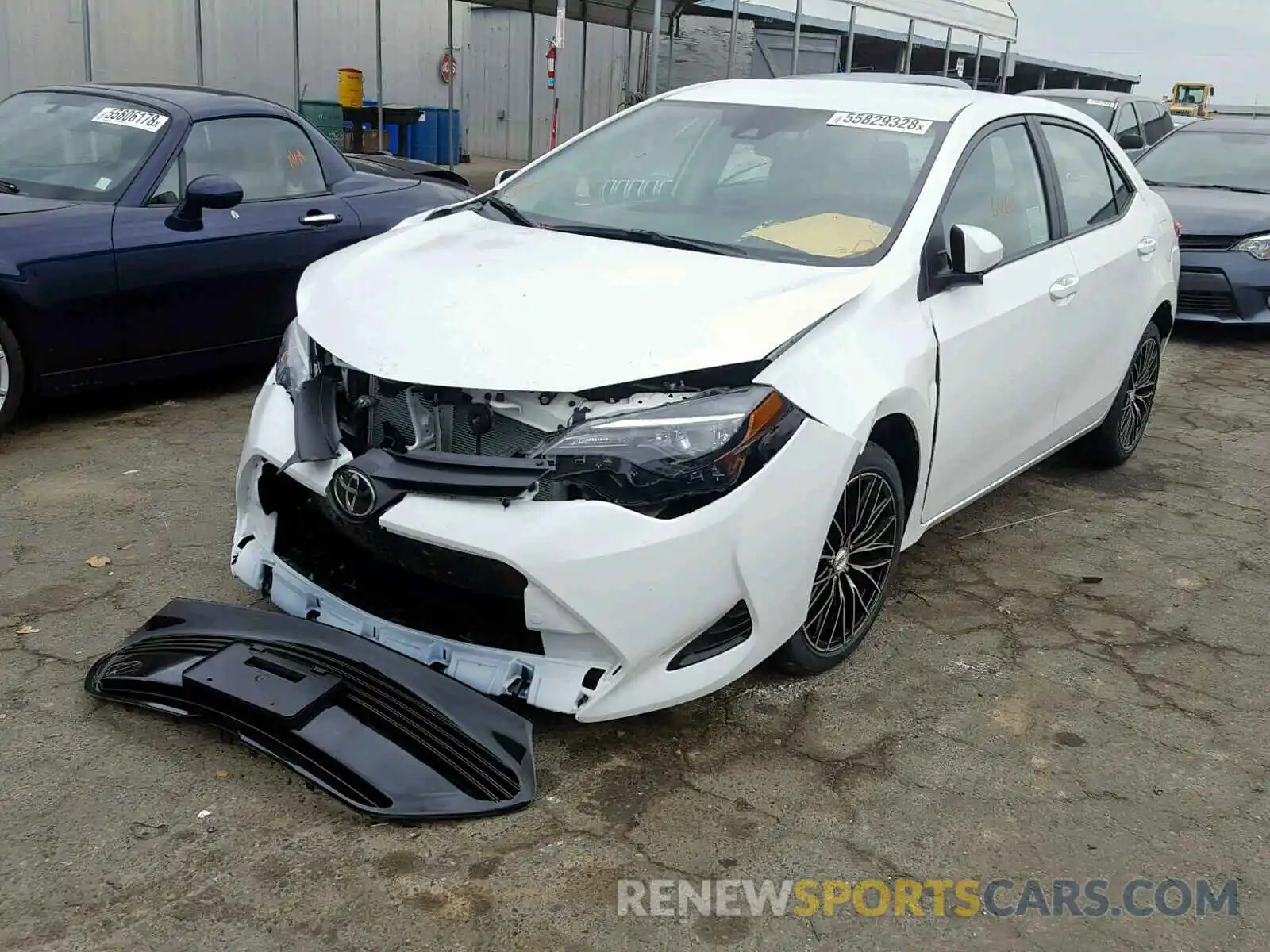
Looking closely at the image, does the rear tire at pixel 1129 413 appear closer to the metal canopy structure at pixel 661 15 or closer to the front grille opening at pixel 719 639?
the front grille opening at pixel 719 639

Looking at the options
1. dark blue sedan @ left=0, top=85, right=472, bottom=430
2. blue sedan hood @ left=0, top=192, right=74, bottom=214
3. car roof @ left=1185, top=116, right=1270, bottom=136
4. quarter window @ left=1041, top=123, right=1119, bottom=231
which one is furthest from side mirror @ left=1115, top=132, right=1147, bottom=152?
blue sedan hood @ left=0, top=192, right=74, bottom=214

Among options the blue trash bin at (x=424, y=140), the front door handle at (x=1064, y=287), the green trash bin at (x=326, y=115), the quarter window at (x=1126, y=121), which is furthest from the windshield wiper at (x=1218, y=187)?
the blue trash bin at (x=424, y=140)

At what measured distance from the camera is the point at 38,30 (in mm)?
12703

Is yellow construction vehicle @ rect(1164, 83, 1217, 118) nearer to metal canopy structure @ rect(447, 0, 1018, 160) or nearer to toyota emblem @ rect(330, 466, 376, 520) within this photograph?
metal canopy structure @ rect(447, 0, 1018, 160)

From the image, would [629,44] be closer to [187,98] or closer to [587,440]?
[187,98]

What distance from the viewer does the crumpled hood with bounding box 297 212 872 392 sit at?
2.79m

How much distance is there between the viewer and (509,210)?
13.4ft

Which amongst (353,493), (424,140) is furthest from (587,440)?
(424,140)

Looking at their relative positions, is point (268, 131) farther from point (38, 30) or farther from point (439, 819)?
point (38, 30)

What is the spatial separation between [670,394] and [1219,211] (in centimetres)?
752

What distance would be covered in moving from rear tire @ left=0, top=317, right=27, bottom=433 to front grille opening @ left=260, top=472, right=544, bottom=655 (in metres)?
2.16

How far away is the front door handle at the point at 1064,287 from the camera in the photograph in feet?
13.8

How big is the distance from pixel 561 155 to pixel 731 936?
2955 mm

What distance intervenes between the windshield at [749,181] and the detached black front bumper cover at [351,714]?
1573 mm
